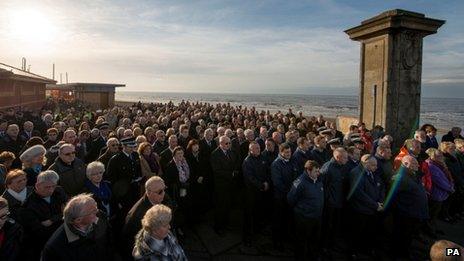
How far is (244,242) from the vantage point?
6277 millimetres

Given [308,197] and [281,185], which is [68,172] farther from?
[308,197]

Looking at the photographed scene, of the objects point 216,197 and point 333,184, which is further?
point 216,197

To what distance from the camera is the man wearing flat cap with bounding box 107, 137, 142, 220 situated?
5.54m

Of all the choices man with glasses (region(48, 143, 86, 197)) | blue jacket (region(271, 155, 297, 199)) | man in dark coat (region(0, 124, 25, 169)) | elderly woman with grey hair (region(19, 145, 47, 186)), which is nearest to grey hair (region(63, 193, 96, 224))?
man with glasses (region(48, 143, 86, 197))

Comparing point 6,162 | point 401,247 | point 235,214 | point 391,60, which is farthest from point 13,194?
point 391,60

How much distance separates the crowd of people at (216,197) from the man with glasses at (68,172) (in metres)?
0.02

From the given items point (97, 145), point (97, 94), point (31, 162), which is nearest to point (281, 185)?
point (31, 162)

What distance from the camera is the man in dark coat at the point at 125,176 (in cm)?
554

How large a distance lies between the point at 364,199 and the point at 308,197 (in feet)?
3.52

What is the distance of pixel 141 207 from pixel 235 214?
424 centimetres

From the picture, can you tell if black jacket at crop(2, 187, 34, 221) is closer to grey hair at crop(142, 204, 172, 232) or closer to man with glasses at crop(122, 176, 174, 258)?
man with glasses at crop(122, 176, 174, 258)

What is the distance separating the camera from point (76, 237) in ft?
10.1

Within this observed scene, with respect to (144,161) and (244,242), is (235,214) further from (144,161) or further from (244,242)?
(144,161)

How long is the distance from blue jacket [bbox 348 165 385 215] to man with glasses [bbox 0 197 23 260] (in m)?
4.68
